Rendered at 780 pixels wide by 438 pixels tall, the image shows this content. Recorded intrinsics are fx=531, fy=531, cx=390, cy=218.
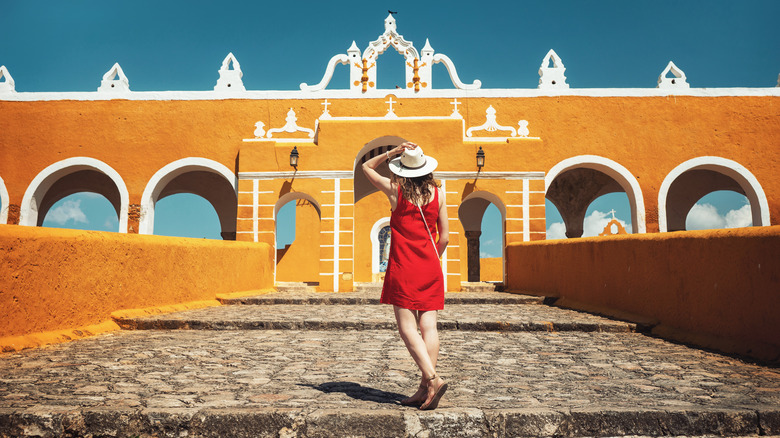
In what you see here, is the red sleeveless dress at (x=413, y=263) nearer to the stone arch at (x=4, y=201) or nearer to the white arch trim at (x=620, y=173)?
the white arch trim at (x=620, y=173)

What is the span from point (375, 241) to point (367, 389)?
1477 centimetres

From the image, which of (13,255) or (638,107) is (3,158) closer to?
(13,255)

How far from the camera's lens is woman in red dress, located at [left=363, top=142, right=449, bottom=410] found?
288 cm

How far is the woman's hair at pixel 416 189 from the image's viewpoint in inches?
120

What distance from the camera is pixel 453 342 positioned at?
5121mm

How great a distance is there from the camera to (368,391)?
121 inches

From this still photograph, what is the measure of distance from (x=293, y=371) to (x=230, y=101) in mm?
12258

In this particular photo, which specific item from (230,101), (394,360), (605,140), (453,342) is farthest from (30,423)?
(605,140)

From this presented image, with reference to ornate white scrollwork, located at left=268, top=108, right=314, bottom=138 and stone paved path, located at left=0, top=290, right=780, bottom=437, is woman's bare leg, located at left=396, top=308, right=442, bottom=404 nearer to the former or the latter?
stone paved path, located at left=0, top=290, right=780, bottom=437

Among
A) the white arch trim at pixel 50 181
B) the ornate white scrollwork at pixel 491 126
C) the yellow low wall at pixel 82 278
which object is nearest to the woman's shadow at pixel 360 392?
the yellow low wall at pixel 82 278

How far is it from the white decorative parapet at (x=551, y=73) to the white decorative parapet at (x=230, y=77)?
8280mm

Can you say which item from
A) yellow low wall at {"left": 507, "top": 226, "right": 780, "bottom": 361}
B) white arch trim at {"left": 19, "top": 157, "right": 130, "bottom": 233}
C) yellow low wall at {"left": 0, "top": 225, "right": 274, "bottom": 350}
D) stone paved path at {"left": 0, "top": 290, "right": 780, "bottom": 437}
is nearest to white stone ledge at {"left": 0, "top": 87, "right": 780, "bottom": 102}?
white arch trim at {"left": 19, "top": 157, "right": 130, "bottom": 233}

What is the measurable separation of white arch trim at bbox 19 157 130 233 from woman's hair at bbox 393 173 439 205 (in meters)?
12.9

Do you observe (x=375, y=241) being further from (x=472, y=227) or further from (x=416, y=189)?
(x=416, y=189)
